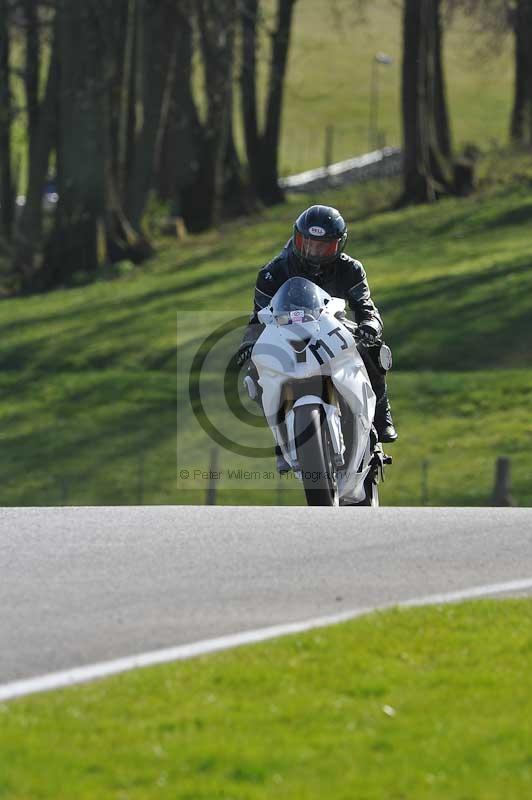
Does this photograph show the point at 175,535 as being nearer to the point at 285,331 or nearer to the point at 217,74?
the point at 285,331

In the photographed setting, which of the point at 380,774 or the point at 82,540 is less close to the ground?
the point at 380,774

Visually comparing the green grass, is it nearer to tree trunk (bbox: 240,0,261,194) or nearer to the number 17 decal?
the number 17 decal

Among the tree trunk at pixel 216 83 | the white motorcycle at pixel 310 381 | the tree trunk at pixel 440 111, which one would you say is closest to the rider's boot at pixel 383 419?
the white motorcycle at pixel 310 381

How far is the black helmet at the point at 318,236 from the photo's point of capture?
11.5 meters

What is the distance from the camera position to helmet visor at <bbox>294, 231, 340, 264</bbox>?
1153cm

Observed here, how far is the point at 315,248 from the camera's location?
11562 mm

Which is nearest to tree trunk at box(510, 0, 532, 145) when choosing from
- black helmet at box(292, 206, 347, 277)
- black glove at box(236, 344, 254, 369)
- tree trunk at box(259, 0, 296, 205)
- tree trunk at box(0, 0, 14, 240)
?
tree trunk at box(259, 0, 296, 205)

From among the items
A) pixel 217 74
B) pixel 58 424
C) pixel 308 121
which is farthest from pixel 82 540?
pixel 308 121

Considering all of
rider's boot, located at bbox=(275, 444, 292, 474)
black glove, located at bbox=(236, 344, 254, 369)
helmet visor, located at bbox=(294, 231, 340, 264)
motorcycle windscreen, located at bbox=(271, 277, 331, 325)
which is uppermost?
helmet visor, located at bbox=(294, 231, 340, 264)

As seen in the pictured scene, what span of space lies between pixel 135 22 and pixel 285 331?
1226 inches

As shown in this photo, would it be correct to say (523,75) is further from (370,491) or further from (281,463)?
(281,463)

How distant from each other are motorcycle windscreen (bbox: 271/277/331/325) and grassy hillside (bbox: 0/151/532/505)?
12.7m

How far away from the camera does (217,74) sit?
4584cm

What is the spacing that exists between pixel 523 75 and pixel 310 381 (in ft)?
146
